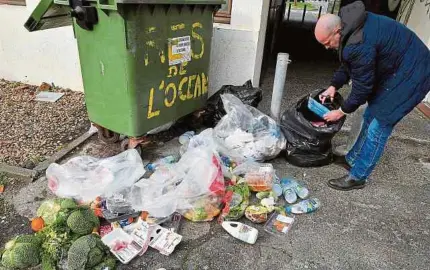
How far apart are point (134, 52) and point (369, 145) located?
1986 mm

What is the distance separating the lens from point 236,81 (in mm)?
4016

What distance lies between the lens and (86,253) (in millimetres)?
1825

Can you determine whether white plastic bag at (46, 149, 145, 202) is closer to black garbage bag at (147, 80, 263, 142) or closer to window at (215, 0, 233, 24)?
black garbage bag at (147, 80, 263, 142)

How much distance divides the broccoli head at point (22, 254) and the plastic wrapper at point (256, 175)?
1516 mm

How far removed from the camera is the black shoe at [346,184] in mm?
2779

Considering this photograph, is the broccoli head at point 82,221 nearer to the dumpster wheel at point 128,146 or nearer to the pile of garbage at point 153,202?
the pile of garbage at point 153,202

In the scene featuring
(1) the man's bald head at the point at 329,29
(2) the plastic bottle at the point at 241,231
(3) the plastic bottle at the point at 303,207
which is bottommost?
(3) the plastic bottle at the point at 303,207

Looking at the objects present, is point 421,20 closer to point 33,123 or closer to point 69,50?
point 69,50

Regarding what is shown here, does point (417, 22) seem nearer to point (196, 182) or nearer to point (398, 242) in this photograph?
point (398, 242)

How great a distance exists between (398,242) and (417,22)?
15.0 ft

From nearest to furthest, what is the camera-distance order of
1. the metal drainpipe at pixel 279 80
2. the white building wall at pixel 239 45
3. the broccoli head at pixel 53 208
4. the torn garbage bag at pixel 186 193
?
the broccoli head at pixel 53 208
the torn garbage bag at pixel 186 193
the metal drainpipe at pixel 279 80
the white building wall at pixel 239 45

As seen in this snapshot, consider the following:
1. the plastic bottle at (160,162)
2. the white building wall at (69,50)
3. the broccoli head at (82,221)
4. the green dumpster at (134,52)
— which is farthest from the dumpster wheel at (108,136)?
the white building wall at (69,50)

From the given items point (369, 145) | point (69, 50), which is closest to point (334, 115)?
point (369, 145)

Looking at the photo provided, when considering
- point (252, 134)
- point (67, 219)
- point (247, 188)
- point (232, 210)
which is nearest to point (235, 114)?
point (252, 134)
